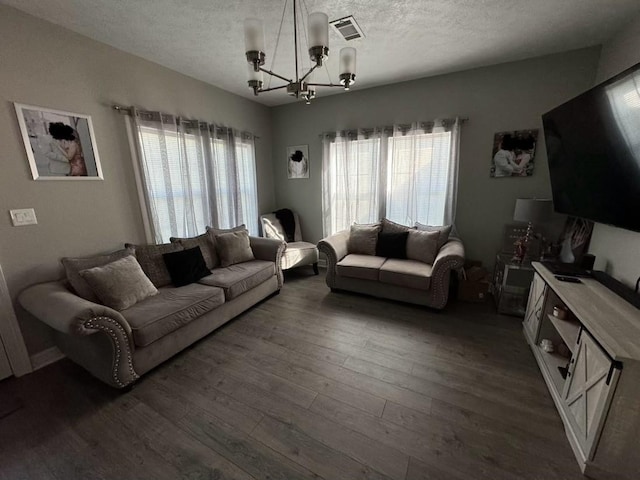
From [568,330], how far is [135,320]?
9.79 ft

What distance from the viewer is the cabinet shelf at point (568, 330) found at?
5.28 ft

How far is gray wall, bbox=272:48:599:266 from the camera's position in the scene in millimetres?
2691

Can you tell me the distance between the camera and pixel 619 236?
6.79 feet

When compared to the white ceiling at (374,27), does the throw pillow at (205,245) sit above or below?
below

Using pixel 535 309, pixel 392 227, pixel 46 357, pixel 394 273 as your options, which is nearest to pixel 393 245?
pixel 392 227

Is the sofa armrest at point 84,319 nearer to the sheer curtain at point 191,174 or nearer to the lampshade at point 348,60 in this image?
the sheer curtain at point 191,174

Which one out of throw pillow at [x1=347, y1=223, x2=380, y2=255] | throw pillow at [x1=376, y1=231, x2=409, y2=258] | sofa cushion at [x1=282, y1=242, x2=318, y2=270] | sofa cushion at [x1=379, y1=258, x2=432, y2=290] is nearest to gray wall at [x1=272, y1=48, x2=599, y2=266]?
throw pillow at [x1=376, y1=231, x2=409, y2=258]

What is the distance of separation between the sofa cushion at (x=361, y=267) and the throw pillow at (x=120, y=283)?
1.97 metres

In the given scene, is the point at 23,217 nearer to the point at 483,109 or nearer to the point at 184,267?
the point at 184,267

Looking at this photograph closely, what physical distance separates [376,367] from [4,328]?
2.78 m

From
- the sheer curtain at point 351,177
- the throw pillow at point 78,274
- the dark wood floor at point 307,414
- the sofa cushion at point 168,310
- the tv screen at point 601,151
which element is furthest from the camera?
the sheer curtain at point 351,177

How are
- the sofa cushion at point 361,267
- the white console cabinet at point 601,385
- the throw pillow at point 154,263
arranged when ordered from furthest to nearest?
1. the sofa cushion at point 361,267
2. the throw pillow at point 154,263
3. the white console cabinet at point 601,385

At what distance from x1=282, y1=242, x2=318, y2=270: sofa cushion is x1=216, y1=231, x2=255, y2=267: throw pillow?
54 cm

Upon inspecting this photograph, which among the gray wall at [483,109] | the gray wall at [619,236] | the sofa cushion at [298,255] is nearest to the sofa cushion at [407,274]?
the gray wall at [483,109]
